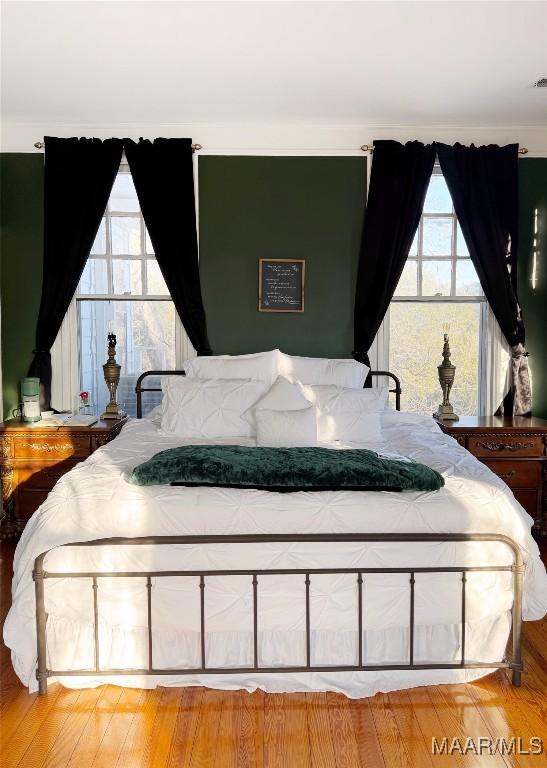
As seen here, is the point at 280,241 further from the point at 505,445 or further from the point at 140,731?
the point at 140,731

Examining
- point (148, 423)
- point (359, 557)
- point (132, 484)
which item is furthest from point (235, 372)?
point (359, 557)

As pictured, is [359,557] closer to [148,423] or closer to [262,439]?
[262,439]

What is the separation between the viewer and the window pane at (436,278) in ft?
15.9

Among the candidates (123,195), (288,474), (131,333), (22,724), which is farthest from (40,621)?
(123,195)

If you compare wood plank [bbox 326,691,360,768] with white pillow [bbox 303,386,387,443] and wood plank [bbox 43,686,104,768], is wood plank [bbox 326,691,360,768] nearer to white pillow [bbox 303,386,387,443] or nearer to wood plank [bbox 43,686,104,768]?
wood plank [bbox 43,686,104,768]

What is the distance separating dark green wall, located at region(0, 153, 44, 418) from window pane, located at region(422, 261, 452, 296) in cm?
286

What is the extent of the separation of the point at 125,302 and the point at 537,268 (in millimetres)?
3083

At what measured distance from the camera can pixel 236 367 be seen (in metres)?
4.30

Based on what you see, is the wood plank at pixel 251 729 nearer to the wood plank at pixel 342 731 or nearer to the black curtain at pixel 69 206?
the wood plank at pixel 342 731

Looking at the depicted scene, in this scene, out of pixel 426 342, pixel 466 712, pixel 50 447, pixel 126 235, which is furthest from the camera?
pixel 426 342

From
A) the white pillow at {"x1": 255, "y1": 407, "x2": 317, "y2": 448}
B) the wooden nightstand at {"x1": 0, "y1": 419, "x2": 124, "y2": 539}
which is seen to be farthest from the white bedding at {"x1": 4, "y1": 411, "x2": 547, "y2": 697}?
the wooden nightstand at {"x1": 0, "y1": 419, "x2": 124, "y2": 539}

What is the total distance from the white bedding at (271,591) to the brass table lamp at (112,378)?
6.55 ft

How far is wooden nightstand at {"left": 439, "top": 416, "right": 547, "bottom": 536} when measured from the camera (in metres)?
4.30

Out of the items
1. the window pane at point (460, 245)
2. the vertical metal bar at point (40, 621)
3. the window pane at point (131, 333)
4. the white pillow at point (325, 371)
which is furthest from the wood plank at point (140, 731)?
the window pane at point (460, 245)
